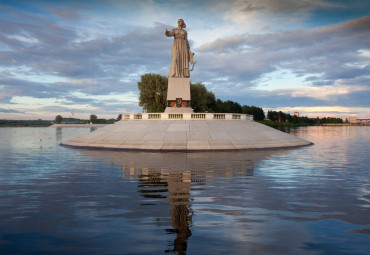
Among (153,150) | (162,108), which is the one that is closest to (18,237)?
(153,150)


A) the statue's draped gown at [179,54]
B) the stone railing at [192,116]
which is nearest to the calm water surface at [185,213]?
the stone railing at [192,116]

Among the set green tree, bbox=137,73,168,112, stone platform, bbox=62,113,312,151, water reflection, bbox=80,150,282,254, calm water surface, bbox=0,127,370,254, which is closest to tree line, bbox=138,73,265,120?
green tree, bbox=137,73,168,112

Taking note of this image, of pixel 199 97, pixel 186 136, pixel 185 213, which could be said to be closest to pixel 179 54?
pixel 186 136

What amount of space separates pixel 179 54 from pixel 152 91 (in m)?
37.4

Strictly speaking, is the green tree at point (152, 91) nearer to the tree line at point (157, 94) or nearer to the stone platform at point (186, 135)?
the tree line at point (157, 94)

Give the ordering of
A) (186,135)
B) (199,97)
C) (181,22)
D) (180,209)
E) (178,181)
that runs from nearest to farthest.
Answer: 1. (180,209)
2. (178,181)
3. (186,135)
4. (181,22)
5. (199,97)

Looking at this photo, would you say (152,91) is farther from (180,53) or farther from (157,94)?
(180,53)

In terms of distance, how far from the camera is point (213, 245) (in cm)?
850

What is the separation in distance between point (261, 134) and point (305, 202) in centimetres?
3213

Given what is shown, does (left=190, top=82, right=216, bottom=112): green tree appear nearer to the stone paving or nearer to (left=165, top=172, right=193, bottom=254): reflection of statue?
the stone paving

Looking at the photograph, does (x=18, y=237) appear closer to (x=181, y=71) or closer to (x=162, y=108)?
(x=181, y=71)

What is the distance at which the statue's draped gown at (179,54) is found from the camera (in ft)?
185

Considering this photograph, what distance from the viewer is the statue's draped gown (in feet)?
185

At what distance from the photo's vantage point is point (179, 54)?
57219 millimetres
